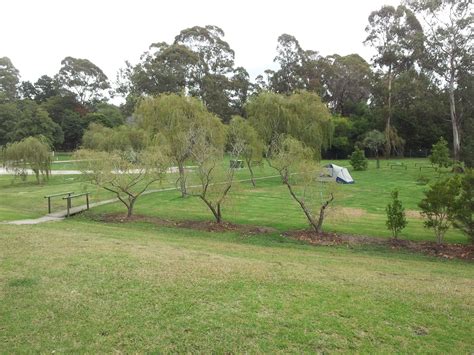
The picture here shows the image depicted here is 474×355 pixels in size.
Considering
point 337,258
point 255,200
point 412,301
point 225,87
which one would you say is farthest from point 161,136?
point 225,87

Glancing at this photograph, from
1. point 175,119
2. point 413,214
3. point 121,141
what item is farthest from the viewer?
point 121,141

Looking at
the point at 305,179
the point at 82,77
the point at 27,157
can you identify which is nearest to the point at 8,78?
the point at 82,77

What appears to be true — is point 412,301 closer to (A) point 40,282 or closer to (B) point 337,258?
(B) point 337,258

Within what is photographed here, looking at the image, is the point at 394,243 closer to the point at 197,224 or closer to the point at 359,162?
the point at 197,224

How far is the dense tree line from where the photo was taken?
1238 inches

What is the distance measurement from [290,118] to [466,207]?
58.2 feet

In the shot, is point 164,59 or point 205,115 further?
point 164,59

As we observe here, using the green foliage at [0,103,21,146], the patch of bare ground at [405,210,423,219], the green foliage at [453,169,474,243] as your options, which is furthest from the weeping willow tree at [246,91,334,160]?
the green foliage at [0,103,21,146]

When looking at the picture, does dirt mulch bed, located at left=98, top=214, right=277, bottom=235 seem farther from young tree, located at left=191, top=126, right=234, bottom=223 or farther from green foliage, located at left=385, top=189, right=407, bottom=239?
green foliage, located at left=385, top=189, right=407, bottom=239

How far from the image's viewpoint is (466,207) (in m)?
12.5

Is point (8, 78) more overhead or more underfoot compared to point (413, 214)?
more overhead

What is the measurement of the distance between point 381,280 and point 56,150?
6622cm

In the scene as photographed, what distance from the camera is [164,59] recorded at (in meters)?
45.3

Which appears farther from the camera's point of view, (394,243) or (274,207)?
(274,207)
